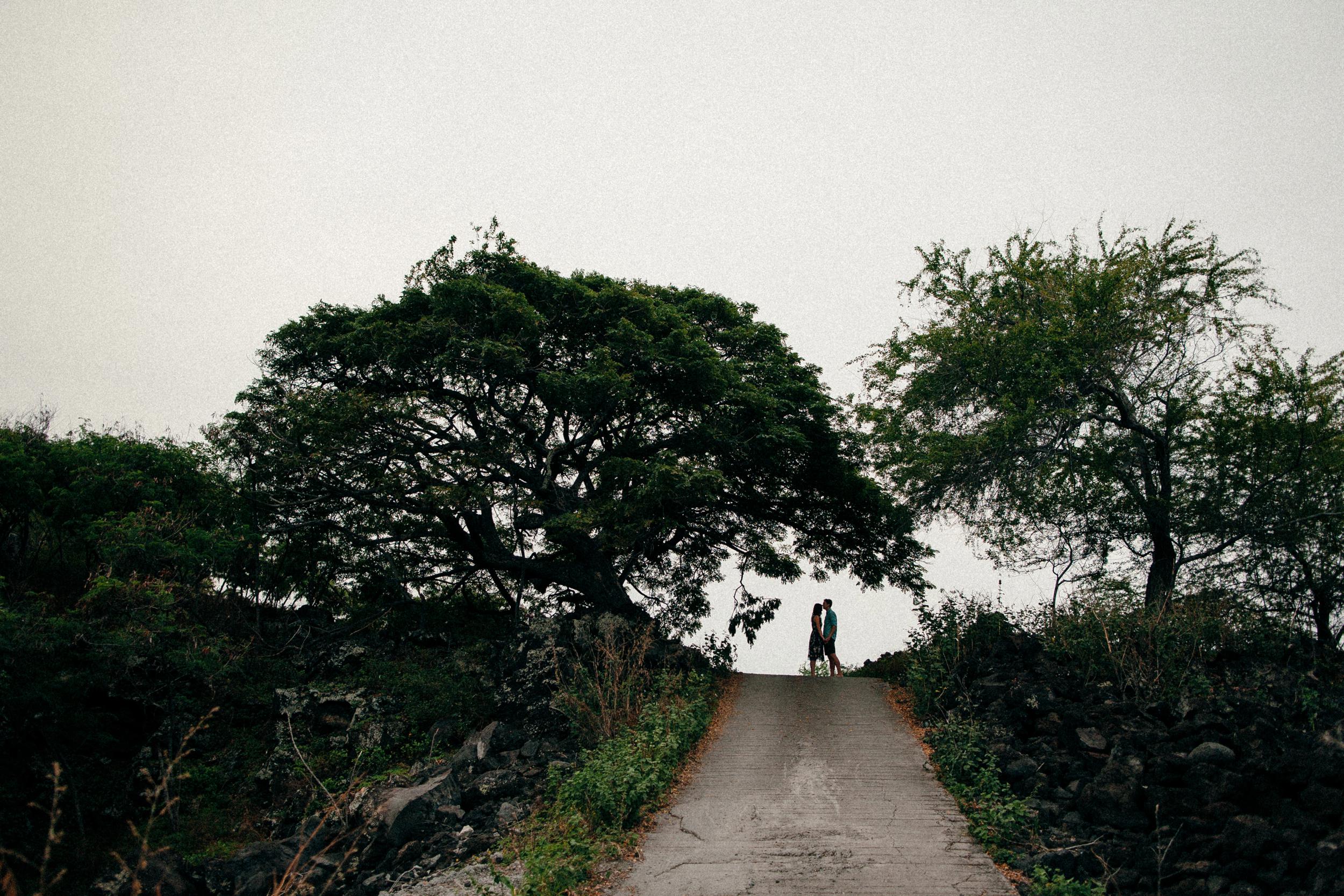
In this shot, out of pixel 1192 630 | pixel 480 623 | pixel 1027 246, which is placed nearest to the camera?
pixel 1192 630

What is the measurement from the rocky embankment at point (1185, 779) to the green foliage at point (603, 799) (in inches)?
155

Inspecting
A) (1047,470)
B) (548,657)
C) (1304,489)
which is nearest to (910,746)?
(548,657)

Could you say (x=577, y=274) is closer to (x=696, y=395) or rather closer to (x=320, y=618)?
(x=696, y=395)

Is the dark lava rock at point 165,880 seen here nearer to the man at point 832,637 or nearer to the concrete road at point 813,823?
the concrete road at point 813,823

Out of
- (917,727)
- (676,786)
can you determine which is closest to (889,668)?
(917,727)

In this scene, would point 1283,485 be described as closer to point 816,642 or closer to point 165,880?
point 816,642

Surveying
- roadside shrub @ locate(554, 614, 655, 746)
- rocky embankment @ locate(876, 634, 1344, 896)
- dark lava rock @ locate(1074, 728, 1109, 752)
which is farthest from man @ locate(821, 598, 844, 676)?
dark lava rock @ locate(1074, 728, 1109, 752)

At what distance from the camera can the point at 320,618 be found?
18906 millimetres

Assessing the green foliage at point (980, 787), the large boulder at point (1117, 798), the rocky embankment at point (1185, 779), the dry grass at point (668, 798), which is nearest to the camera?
the rocky embankment at point (1185, 779)

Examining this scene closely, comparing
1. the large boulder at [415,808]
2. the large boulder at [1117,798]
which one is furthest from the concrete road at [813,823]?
the large boulder at [415,808]

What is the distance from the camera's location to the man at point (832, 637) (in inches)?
742

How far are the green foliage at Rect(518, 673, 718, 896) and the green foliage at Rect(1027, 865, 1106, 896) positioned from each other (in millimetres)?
3810

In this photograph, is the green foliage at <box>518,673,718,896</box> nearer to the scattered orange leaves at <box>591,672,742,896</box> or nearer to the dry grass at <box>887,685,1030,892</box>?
the scattered orange leaves at <box>591,672,742,896</box>

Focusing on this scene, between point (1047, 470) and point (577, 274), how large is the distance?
11.2 metres
